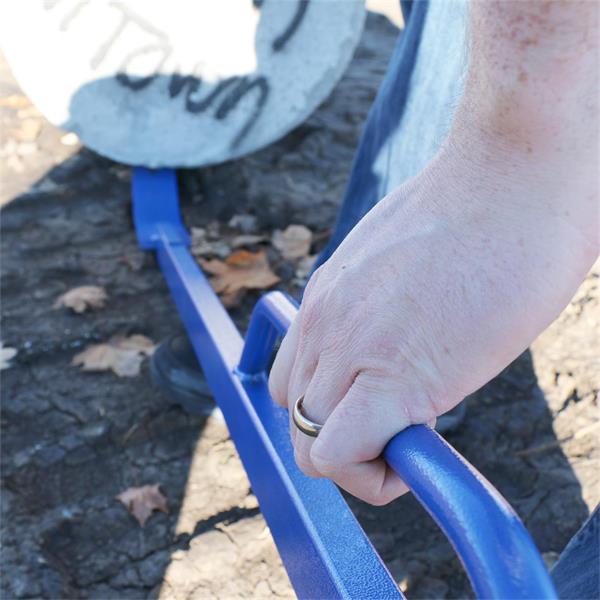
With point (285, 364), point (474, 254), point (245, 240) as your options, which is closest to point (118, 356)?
point (245, 240)

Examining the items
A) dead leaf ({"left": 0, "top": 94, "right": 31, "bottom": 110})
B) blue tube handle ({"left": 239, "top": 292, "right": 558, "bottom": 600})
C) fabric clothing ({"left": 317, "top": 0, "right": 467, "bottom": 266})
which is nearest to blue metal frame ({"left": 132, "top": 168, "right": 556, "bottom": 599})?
blue tube handle ({"left": 239, "top": 292, "right": 558, "bottom": 600})

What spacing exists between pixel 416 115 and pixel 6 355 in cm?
111

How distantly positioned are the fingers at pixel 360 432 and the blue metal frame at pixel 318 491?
0.02m

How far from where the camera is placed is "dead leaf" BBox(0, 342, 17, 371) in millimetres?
1729

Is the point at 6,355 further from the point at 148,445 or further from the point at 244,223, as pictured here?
the point at 244,223

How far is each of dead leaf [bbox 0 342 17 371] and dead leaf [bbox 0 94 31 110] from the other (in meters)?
1.37

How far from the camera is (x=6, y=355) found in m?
1.76

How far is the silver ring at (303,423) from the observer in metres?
0.64

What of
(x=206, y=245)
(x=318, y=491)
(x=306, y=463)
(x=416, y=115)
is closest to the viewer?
(x=306, y=463)

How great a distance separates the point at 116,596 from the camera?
50.3 inches

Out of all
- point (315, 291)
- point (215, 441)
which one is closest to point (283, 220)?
point (215, 441)

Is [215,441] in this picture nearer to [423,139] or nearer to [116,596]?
[116,596]

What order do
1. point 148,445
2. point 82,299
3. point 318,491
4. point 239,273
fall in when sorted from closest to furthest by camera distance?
point 318,491 < point 148,445 < point 82,299 < point 239,273

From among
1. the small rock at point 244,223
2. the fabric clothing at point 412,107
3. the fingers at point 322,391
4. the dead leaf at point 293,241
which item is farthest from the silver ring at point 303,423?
the small rock at point 244,223
